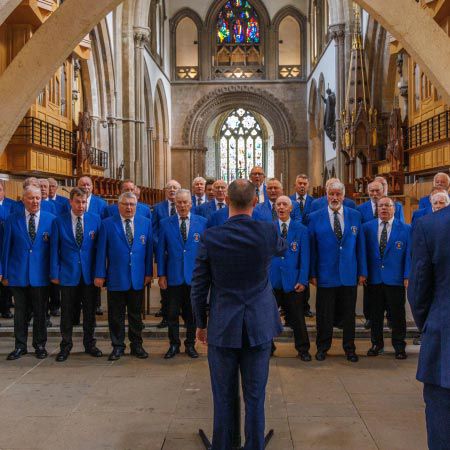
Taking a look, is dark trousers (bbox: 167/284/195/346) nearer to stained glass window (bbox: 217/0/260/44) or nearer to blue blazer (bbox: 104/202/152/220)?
blue blazer (bbox: 104/202/152/220)

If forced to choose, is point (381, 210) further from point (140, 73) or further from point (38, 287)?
point (140, 73)

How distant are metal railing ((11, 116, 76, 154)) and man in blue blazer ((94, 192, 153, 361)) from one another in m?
8.49

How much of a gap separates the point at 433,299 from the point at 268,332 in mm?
954

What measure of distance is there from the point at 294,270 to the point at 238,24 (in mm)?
25695

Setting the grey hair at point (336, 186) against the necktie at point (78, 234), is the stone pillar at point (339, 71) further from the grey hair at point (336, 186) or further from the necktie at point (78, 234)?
the necktie at point (78, 234)

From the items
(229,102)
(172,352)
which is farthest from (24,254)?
(229,102)

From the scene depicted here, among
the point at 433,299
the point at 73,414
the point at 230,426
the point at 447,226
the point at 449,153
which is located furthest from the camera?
the point at 449,153

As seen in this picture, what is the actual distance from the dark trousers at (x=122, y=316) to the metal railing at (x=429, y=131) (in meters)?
9.13

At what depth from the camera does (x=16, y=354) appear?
570 centimetres

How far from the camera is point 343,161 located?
62.7 ft

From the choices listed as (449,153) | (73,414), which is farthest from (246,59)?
(73,414)

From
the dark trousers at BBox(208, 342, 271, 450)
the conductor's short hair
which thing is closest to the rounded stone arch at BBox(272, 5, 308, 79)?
the conductor's short hair

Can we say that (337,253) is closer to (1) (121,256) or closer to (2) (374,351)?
(2) (374,351)

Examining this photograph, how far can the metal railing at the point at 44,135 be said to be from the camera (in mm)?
13451
